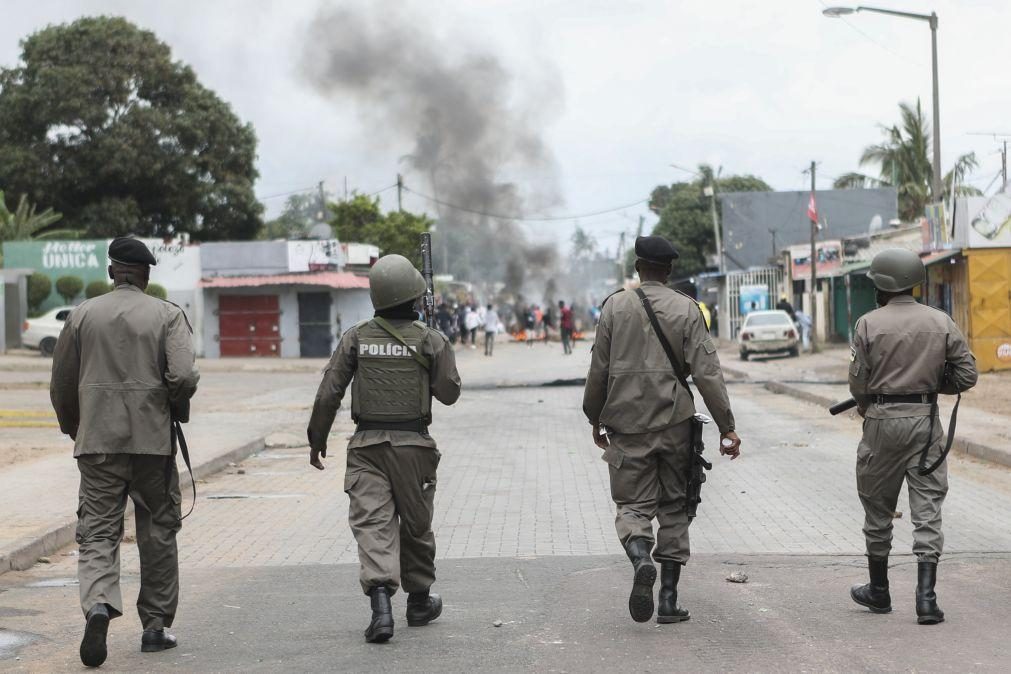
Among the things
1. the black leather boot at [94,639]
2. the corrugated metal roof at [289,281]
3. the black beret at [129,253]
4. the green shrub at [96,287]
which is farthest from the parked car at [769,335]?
the black leather boot at [94,639]

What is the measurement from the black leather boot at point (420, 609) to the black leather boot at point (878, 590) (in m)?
1.97

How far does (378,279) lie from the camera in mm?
5688

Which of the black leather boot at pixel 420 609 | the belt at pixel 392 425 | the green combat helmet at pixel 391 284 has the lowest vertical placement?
the black leather boot at pixel 420 609

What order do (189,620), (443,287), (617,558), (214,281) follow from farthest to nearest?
(443,287) < (214,281) < (617,558) < (189,620)

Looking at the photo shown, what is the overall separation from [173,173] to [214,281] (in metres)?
13.0

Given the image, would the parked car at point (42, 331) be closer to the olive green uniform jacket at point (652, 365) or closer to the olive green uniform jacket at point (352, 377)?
the olive green uniform jacket at point (352, 377)

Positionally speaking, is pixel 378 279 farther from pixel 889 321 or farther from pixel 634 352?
pixel 889 321

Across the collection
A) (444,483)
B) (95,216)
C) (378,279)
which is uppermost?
(95,216)

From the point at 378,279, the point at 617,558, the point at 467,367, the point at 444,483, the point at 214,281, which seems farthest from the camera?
the point at 214,281

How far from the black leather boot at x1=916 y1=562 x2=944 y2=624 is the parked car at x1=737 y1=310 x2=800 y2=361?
1174 inches

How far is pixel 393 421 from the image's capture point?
562cm

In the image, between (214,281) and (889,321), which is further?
(214,281)

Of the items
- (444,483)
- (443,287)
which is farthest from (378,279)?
(443,287)

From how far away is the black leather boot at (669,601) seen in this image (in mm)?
5719
